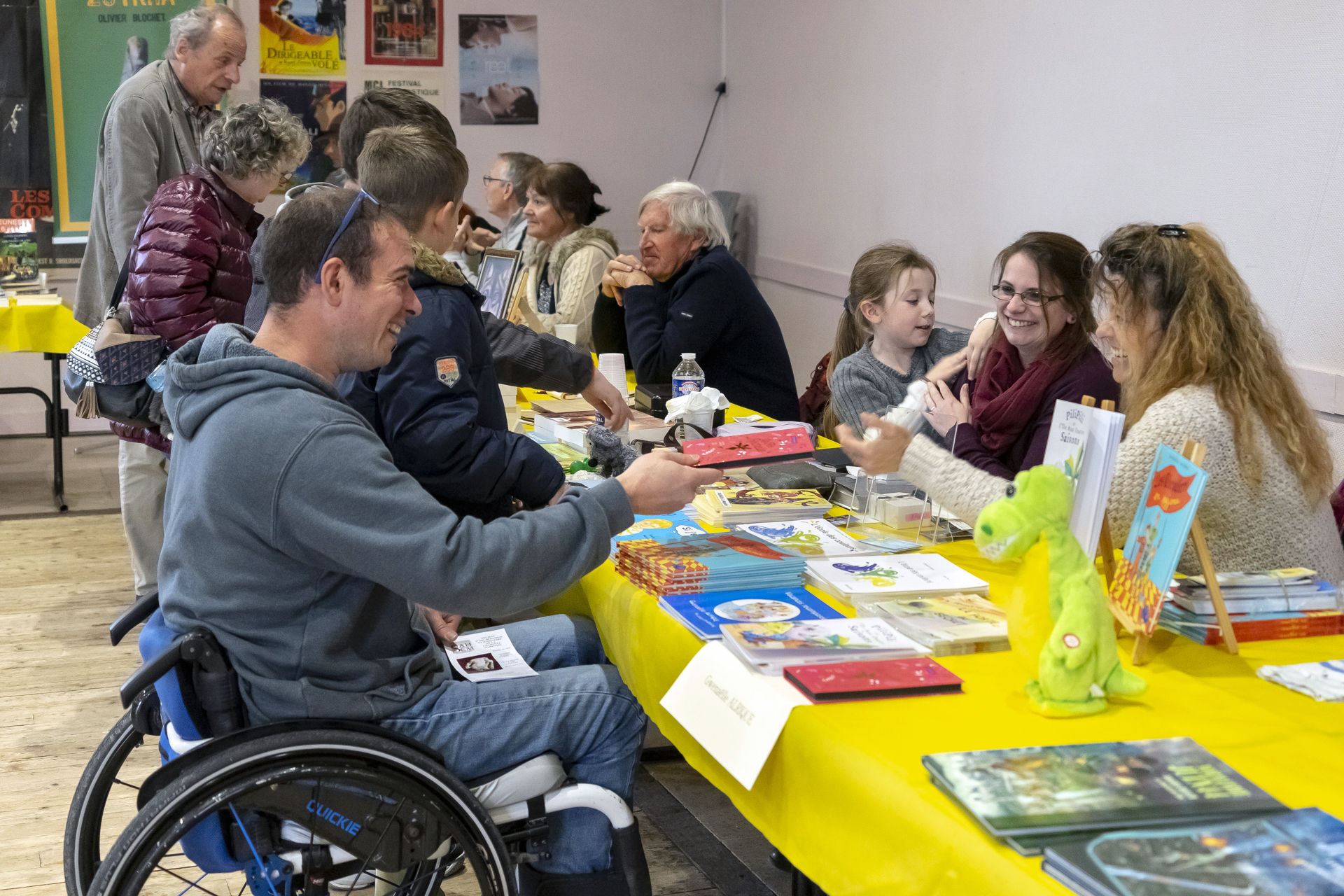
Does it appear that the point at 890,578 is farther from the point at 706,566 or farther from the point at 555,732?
the point at 555,732

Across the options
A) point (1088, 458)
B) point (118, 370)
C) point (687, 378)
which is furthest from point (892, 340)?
point (118, 370)

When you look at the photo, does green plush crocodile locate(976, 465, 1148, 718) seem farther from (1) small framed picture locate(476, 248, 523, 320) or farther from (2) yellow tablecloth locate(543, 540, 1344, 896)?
(1) small framed picture locate(476, 248, 523, 320)

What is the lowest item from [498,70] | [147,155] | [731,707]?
[731,707]

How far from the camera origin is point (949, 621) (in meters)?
1.58

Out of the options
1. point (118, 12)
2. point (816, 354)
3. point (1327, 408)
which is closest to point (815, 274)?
point (816, 354)

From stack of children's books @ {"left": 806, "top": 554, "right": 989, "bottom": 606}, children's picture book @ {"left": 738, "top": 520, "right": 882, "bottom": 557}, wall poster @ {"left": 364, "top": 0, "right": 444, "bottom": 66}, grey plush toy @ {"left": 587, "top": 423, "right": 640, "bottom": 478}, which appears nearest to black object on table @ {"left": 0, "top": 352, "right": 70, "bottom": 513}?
wall poster @ {"left": 364, "top": 0, "right": 444, "bottom": 66}

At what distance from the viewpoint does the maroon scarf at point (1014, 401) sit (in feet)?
7.85

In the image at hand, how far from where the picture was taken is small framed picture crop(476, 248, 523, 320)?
363 cm

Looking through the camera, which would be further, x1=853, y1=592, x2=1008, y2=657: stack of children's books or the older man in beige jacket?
the older man in beige jacket

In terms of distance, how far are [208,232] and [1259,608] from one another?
2.54 m

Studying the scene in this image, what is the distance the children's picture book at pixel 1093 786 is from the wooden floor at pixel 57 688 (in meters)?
1.21

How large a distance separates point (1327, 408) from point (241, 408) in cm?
277

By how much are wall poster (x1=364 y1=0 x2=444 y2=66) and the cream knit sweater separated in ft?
17.5

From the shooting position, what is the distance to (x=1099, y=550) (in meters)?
1.81
